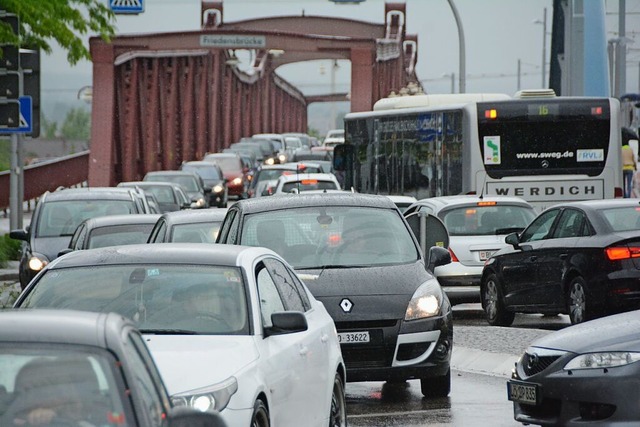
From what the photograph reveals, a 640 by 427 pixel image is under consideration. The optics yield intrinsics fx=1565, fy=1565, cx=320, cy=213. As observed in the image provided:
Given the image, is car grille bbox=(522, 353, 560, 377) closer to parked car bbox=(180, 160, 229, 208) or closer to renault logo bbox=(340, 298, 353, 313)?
renault logo bbox=(340, 298, 353, 313)

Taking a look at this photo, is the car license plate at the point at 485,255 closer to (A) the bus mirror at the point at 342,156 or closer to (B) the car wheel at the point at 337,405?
(B) the car wheel at the point at 337,405

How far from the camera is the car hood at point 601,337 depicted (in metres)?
9.53

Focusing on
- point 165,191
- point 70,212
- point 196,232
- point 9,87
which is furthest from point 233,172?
point 196,232

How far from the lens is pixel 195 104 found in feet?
242

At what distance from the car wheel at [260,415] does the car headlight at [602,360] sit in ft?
9.09

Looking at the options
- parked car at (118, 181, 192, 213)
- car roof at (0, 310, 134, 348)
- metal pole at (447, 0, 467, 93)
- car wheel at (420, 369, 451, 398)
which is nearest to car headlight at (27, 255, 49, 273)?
car wheel at (420, 369, 451, 398)

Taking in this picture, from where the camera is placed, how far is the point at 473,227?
20859mm

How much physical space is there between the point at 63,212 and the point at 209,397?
51.2 ft

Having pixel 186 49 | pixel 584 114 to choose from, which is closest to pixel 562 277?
pixel 584 114

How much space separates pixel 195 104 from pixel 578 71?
127ft

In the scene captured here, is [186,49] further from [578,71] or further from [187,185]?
[578,71]

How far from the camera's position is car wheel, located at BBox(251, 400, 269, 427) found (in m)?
7.25

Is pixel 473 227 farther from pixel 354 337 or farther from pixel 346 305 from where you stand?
pixel 354 337

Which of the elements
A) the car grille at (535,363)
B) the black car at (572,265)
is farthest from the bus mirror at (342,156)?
the car grille at (535,363)
